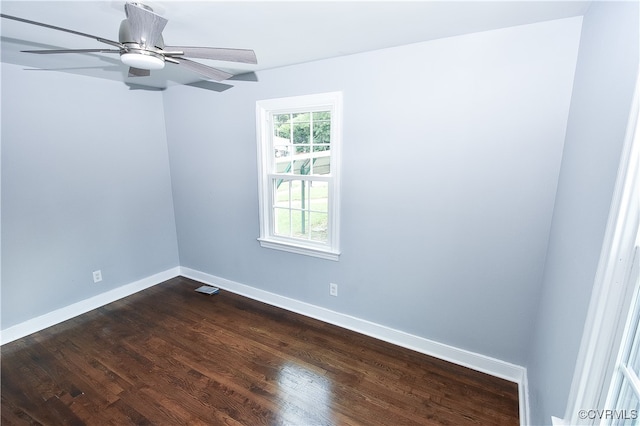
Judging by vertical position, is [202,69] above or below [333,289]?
above

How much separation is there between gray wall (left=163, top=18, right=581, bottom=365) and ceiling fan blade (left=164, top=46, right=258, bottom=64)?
1017 mm

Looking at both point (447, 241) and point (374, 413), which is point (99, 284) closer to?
point (374, 413)

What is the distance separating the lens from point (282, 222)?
301cm

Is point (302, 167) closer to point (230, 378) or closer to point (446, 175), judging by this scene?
point (446, 175)

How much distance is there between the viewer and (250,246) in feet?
10.4

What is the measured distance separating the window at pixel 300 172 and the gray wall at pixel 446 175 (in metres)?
0.11

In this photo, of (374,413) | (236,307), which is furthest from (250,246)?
(374,413)

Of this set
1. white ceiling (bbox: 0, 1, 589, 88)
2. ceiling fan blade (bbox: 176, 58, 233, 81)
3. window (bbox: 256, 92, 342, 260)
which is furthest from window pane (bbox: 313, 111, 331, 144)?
ceiling fan blade (bbox: 176, 58, 233, 81)

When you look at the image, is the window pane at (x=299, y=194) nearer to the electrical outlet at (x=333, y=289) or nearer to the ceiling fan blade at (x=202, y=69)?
the electrical outlet at (x=333, y=289)

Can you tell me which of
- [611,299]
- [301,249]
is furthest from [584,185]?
[301,249]

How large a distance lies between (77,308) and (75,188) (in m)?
1.20

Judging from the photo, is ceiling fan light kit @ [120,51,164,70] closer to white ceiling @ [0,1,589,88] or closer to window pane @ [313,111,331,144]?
white ceiling @ [0,1,589,88]

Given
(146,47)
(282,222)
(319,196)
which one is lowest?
(282,222)

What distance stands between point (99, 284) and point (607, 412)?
389cm
